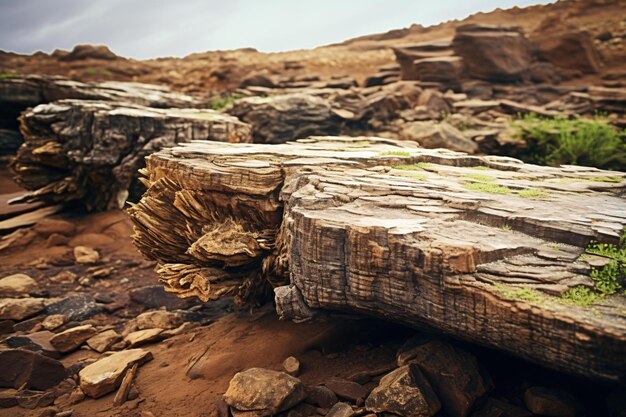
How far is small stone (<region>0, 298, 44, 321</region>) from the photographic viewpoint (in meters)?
5.28

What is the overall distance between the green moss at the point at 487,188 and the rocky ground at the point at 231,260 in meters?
0.26

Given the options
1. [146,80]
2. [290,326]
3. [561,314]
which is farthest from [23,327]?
[146,80]

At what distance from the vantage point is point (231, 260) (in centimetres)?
421

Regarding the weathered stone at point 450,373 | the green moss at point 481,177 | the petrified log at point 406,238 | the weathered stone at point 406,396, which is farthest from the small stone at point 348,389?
the green moss at point 481,177

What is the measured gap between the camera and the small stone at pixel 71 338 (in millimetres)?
4617

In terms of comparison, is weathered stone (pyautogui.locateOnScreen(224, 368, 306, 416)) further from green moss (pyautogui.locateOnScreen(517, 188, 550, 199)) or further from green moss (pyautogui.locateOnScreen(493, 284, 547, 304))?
green moss (pyautogui.locateOnScreen(517, 188, 550, 199))

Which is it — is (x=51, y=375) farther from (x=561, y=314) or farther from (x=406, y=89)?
(x=406, y=89)

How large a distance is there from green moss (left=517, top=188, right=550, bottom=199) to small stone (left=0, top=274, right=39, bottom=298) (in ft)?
20.8

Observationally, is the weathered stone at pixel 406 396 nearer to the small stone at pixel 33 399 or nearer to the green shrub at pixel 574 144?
the small stone at pixel 33 399

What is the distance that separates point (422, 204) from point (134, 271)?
209 inches

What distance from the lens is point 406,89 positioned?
44.1 ft

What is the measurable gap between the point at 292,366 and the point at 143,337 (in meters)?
1.94

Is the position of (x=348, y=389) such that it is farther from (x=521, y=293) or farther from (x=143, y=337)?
(x=143, y=337)

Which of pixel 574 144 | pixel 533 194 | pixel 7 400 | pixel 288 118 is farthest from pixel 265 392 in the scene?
pixel 574 144
